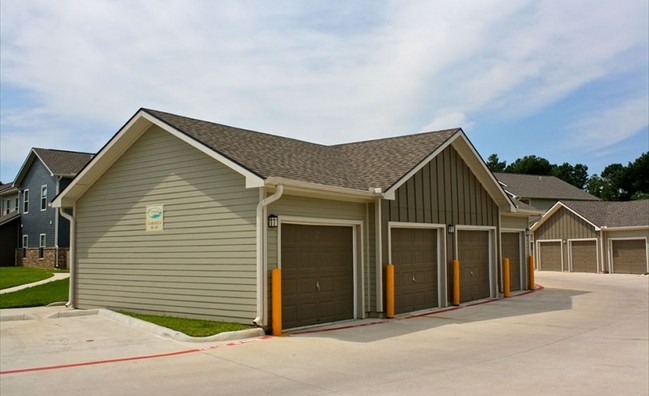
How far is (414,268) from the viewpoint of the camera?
1518 cm

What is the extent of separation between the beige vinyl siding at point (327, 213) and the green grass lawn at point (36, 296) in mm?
8623

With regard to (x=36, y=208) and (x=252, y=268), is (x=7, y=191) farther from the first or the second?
(x=252, y=268)

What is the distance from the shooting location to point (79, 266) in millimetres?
15406

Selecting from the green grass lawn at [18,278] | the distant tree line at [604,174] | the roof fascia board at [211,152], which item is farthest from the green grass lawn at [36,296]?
the distant tree line at [604,174]

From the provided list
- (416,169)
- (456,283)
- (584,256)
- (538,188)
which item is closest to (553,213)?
(584,256)

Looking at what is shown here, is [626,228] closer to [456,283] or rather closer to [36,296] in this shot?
[456,283]

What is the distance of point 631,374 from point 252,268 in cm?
669

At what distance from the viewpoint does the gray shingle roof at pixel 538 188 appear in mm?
52906

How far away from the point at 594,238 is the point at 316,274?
88.7ft

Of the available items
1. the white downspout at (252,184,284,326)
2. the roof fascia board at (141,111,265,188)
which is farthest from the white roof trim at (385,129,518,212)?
the roof fascia board at (141,111,265,188)

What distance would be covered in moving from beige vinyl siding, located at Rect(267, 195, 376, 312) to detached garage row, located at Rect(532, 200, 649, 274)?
24.5m

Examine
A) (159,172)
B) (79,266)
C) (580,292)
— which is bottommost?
(580,292)

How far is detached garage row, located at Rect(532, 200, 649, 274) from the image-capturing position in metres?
32.7

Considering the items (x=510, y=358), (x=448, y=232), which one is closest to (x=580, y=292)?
(x=448, y=232)
